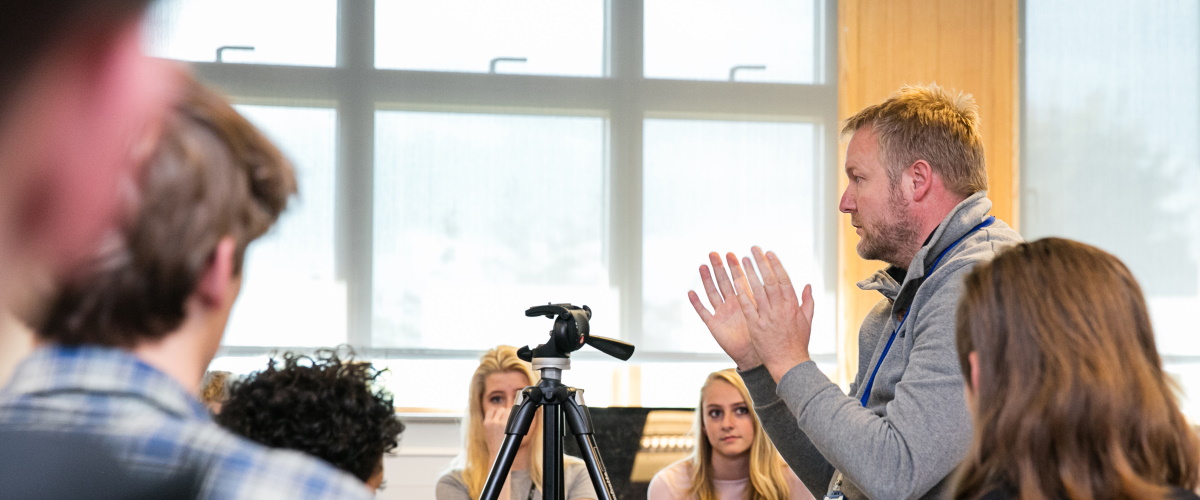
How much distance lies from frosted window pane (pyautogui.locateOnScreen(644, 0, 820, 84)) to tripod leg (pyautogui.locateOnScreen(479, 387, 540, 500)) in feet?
8.09

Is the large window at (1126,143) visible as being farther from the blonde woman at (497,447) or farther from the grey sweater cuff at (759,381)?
the grey sweater cuff at (759,381)

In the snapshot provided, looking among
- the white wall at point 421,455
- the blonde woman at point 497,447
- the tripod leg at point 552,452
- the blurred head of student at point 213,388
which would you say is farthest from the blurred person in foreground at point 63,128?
the white wall at point 421,455

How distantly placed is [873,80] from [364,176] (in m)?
2.10

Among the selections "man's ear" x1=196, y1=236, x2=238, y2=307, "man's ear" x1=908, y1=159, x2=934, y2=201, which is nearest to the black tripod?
"man's ear" x1=908, y1=159, x2=934, y2=201

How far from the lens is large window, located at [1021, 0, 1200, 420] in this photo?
13.6 feet

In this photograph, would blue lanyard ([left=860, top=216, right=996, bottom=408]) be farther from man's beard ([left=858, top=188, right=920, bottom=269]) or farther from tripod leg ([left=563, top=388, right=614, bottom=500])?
tripod leg ([left=563, top=388, right=614, bottom=500])

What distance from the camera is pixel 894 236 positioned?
1.56m

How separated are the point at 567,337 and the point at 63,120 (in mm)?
1309

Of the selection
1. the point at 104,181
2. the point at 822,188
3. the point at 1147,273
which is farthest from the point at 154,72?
the point at 1147,273

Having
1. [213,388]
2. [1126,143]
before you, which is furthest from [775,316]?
[1126,143]

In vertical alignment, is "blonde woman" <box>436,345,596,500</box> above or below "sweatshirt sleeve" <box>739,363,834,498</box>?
below

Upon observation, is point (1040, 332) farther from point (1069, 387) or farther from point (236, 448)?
point (236, 448)

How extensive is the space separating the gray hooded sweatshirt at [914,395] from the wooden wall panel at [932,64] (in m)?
2.51

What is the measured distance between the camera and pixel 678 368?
3.94m
